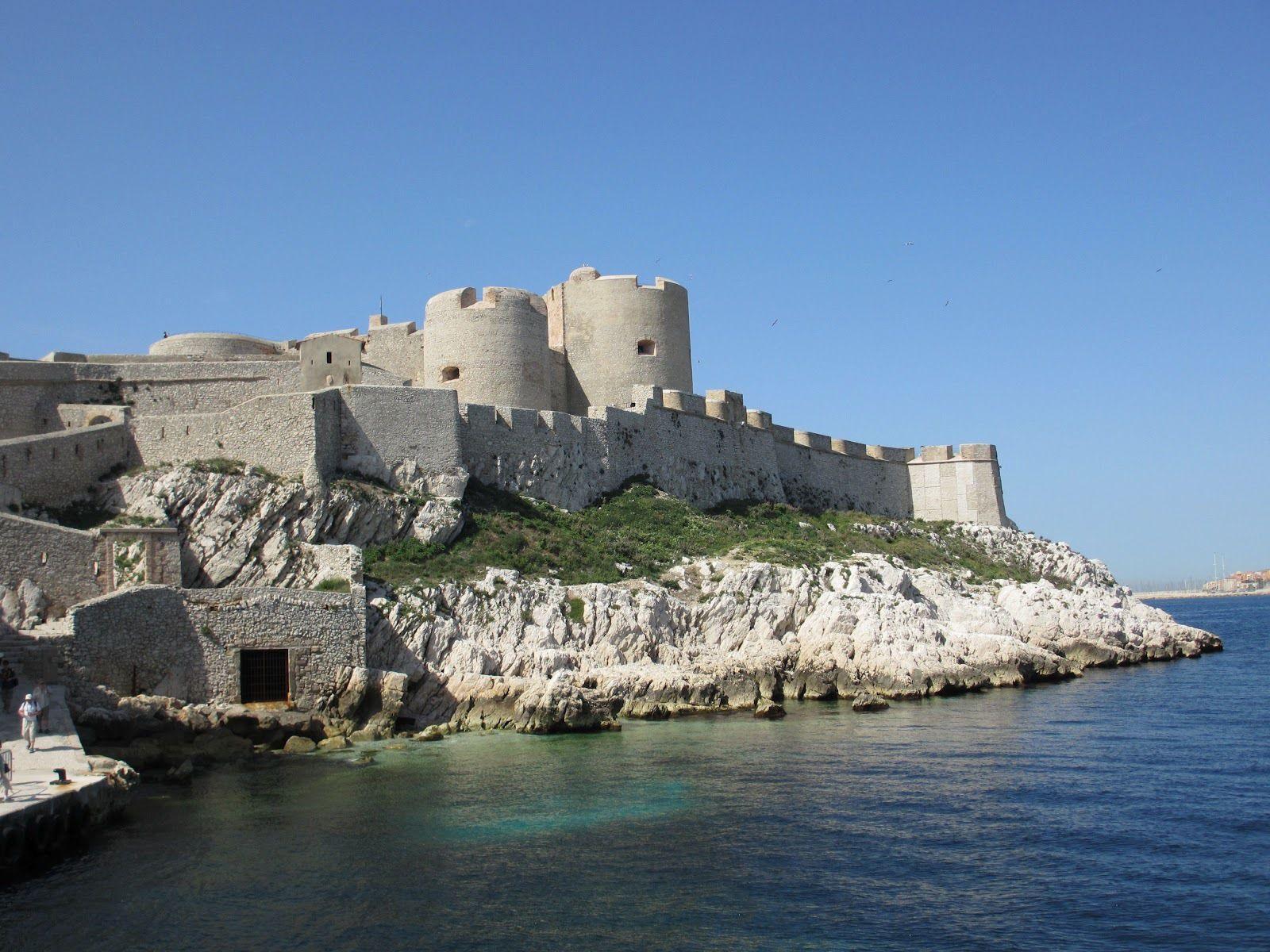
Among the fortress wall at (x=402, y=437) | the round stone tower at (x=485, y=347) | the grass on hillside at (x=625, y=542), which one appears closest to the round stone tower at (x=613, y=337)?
the round stone tower at (x=485, y=347)

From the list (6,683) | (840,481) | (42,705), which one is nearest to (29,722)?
(42,705)

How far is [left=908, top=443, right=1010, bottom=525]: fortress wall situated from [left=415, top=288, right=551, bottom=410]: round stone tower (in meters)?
20.6

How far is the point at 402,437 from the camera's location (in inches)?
A: 1104

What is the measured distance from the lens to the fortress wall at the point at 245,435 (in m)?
25.8

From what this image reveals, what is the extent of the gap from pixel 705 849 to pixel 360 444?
649 inches

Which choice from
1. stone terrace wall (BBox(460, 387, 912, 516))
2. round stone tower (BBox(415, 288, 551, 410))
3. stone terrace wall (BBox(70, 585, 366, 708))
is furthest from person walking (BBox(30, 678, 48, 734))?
round stone tower (BBox(415, 288, 551, 410))

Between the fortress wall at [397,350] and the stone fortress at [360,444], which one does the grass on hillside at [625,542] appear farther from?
the fortress wall at [397,350]

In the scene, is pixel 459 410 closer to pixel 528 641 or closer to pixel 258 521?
pixel 258 521

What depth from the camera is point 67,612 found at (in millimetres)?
20484

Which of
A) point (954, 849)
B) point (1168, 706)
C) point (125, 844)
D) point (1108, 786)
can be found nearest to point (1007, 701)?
point (1168, 706)

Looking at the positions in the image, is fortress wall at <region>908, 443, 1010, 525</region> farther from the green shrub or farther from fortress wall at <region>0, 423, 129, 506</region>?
fortress wall at <region>0, 423, 129, 506</region>

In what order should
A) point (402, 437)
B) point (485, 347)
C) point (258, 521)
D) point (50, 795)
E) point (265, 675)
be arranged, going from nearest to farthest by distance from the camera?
point (50, 795)
point (265, 675)
point (258, 521)
point (402, 437)
point (485, 347)

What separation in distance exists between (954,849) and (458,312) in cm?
2350

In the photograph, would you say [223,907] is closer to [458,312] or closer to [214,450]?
[214,450]
